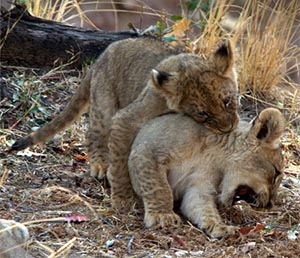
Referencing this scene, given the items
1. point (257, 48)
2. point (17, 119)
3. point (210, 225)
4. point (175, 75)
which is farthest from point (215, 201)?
Result: point (257, 48)

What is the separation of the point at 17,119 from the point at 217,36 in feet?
6.60

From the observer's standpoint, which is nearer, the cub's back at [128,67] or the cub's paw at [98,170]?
the cub's back at [128,67]

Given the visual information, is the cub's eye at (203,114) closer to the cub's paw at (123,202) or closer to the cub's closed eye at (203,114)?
the cub's closed eye at (203,114)

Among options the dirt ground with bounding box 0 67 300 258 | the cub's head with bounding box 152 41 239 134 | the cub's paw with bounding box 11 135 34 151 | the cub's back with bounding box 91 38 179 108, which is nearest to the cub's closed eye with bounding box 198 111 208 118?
the cub's head with bounding box 152 41 239 134

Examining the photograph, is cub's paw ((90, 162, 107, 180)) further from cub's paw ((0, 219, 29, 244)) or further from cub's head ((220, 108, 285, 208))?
cub's paw ((0, 219, 29, 244))

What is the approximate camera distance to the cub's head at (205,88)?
5.37 meters

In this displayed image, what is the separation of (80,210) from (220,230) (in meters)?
0.87

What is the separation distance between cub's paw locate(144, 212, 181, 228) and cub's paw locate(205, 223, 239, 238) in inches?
7.3

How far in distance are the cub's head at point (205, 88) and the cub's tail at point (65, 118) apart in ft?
3.33

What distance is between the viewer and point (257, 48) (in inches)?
311

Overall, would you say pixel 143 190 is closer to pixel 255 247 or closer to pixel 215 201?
pixel 215 201

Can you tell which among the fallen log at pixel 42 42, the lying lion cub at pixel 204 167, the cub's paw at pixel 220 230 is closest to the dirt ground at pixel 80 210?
the cub's paw at pixel 220 230

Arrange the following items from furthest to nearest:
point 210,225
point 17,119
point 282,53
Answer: point 282,53 → point 17,119 → point 210,225

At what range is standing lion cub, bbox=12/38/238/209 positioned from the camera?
542 centimetres
